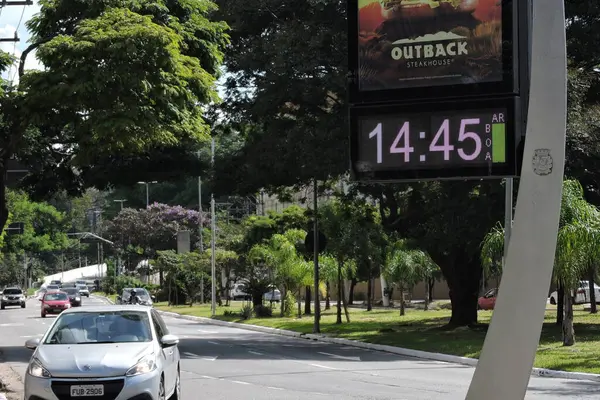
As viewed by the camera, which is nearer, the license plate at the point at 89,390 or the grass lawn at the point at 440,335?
the license plate at the point at 89,390

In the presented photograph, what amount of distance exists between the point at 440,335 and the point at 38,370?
21766 millimetres

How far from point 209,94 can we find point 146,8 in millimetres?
2110

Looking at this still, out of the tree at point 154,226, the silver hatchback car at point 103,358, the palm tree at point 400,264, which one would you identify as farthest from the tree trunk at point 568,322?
the tree at point 154,226

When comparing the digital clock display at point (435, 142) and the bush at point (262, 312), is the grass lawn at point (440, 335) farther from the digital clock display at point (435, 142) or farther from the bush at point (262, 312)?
the digital clock display at point (435, 142)

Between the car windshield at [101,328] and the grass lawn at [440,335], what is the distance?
37.3 feet

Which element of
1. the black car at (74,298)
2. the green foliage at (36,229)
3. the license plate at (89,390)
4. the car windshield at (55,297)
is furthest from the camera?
the green foliage at (36,229)

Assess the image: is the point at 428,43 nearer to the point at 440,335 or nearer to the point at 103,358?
the point at 103,358

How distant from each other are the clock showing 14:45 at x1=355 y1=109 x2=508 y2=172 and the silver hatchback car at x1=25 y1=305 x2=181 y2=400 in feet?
16.0

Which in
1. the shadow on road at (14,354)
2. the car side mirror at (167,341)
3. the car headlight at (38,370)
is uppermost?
the car side mirror at (167,341)

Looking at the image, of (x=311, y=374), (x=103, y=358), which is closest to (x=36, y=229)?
(x=311, y=374)

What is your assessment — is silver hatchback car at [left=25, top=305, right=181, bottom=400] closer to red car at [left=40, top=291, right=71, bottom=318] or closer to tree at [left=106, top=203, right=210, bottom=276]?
red car at [left=40, top=291, right=71, bottom=318]

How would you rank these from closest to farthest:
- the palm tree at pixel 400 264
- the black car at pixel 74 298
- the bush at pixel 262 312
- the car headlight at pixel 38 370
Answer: the car headlight at pixel 38 370, the palm tree at pixel 400 264, the bush at pixel 262 312, the black car at pixel 74 298

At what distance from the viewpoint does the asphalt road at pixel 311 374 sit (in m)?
16.7

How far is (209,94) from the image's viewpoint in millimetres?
15695
